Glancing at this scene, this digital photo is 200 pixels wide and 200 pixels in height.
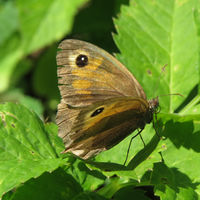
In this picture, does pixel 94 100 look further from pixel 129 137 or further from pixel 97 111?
pixel 129 137

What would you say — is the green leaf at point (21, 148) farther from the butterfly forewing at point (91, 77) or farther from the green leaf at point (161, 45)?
the green leaf at point (161, 45)

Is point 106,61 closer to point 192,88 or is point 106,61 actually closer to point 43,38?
→ point 192,88

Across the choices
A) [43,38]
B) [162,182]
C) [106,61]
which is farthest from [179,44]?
[43,38]

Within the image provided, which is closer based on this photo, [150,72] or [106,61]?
[106,61]

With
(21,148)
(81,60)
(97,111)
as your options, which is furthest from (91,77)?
(21,148)

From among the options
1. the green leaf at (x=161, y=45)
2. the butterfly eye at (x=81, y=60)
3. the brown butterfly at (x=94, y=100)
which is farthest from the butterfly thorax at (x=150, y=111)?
the butterfly eye at (x=81, y=60)

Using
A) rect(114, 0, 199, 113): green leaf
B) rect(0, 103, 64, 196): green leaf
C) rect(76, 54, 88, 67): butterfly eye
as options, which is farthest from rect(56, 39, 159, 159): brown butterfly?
rect(114, 0, 199, 113): green leaf
